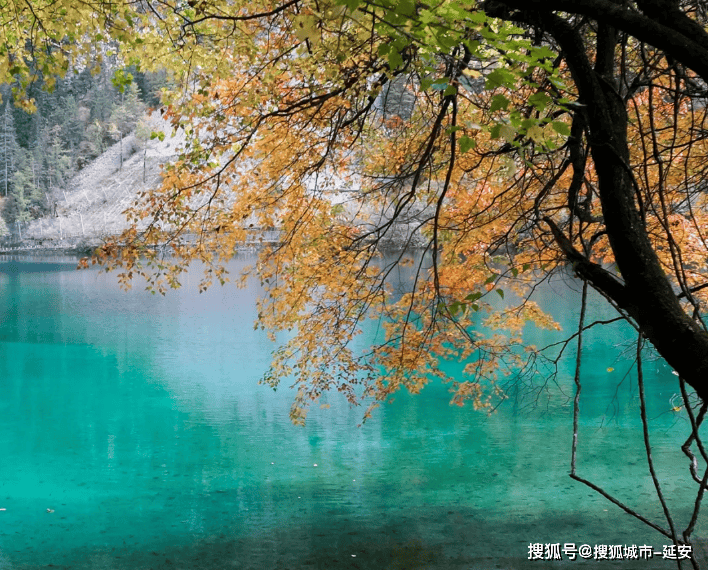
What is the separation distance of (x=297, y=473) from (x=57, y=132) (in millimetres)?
52314

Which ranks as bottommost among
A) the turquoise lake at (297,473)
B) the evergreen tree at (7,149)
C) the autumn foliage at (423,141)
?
the turquoise lake at (297,473)

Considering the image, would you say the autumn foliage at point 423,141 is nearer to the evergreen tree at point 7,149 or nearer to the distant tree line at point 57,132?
the distant tree line at point 57,132

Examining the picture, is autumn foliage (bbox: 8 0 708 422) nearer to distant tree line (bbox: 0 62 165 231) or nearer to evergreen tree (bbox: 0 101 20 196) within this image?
distant tree line (bbox: 0 62 165 231)

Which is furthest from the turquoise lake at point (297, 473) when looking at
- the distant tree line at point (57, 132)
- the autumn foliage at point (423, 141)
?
the distant tree line at point (57, 132)

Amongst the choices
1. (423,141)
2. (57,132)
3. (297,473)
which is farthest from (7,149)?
(423,141)

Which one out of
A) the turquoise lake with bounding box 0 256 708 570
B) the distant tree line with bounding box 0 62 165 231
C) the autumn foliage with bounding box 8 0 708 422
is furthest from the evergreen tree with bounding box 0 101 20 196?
the autumn foliage with bounding box 8 0 708 422

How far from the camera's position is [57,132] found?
171 feet

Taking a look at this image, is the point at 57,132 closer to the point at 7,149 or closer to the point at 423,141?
the point at 7,149

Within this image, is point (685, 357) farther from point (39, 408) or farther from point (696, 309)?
point (39, 408)

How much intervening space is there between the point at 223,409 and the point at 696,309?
829cm

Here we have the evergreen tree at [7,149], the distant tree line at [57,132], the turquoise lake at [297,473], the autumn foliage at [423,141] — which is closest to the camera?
the autumn foliage at [423,141]

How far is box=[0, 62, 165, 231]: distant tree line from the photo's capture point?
46.5 meters

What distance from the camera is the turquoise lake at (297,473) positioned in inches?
198

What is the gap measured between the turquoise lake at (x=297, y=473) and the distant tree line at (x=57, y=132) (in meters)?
38.5
